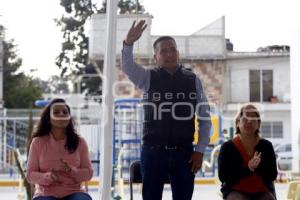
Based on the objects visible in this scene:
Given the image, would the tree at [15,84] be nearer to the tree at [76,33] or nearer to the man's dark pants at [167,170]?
the tree at [76,33]

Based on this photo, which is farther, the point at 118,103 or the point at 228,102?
the point at 228,102

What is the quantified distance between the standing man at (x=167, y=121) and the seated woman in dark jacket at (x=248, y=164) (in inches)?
12.9

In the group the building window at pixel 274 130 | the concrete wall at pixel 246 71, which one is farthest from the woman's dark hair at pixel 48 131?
the building window at pixel 274 130

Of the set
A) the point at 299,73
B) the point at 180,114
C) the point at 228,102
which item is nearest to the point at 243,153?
the point at 180,114

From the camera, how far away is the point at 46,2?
5484mm

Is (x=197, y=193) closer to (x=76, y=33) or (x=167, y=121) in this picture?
(x=76, y=33)

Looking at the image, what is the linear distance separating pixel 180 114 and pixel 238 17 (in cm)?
256

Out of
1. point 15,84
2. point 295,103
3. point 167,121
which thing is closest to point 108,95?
point 167,121

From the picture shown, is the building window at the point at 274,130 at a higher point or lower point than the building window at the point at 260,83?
lower

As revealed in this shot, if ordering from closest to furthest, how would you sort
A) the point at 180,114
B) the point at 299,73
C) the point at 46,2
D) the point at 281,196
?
the point at 180,114 → the point at 46,2 → the point at 281,196 → the point at 299,73

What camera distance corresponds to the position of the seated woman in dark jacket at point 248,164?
3910 millimetres

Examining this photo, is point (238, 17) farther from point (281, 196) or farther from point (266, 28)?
point (281, 196)

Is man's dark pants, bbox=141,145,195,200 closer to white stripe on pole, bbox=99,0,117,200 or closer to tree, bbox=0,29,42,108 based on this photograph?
white stripe on pole, bbox=99,0,117,200

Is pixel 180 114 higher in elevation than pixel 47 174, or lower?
higher
